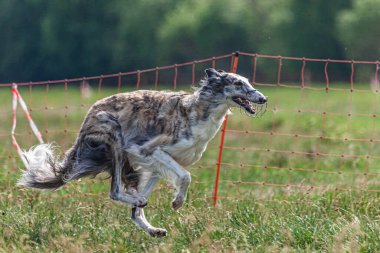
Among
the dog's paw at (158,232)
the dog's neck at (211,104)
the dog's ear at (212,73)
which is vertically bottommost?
the dog's paw at (158,232)

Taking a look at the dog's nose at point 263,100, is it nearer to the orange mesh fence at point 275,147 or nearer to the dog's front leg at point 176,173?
the dog's front leg at point 176,173

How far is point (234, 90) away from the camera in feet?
25.1

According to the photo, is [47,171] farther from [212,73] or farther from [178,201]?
[212,73]

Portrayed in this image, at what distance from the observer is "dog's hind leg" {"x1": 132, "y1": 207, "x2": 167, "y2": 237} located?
24.4ft

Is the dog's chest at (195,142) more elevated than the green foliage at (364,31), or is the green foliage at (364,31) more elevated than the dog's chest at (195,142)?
the green foliage at (364,31)

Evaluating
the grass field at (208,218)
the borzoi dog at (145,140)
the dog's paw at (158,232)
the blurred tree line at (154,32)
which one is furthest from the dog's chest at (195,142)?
the blurred tree line at (154,32)

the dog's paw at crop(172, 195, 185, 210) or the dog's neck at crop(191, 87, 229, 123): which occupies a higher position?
the dog's neck at crop(191, 87, 229, 123)

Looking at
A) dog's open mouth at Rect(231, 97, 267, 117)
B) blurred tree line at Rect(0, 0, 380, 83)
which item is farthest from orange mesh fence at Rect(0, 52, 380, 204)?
blurred tree line at Rect(0, 0, 380, 83)

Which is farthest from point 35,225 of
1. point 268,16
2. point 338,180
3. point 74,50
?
point 74,50

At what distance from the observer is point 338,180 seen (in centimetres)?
1095

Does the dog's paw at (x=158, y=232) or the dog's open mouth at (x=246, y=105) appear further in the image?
the dog's open mouth at (x=246, y=105)

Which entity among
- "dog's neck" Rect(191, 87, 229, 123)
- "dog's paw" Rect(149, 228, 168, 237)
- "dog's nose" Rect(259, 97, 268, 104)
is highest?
"dog's nose" Rect(259, 97, 268, 104)

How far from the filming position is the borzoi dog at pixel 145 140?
25.1ft

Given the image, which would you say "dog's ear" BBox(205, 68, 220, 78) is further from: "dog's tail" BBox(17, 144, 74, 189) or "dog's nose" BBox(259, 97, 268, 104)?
"dog's tail" BBox(17, 144, 74, 189)
